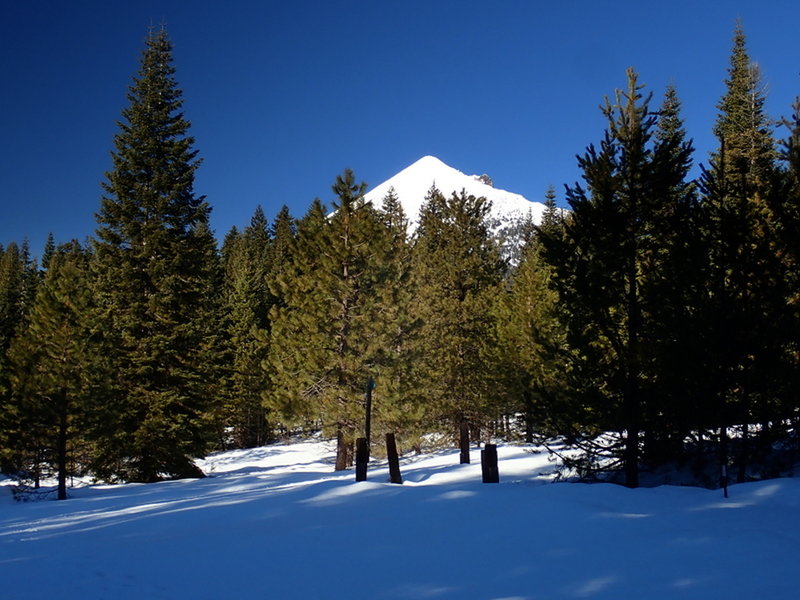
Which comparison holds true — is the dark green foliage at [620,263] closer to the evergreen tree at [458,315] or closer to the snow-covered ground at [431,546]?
the snow-covered ground at [431,546]

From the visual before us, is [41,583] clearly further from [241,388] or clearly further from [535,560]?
[241,388]

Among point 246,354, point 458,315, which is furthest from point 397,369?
point 246,354

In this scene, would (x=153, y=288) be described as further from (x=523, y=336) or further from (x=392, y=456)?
(x=523, y=336)

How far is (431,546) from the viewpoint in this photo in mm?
6309

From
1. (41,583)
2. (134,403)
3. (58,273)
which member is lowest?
(41,583)

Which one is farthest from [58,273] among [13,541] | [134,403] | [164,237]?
[13,541]

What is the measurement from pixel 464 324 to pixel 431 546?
16742 millimetres

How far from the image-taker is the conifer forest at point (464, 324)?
1095 cm

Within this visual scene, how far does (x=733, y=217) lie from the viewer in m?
10.8

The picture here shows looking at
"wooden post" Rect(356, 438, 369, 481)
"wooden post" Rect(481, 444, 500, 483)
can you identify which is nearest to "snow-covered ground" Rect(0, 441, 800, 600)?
"wooden post" Rect(481, 444, 500, 483)

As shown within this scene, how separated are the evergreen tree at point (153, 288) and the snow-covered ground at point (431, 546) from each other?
1066 centimetres

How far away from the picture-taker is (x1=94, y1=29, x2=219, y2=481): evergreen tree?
19969mm

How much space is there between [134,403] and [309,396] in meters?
6.71

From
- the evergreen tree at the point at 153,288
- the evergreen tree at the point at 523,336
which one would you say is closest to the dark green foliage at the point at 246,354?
the evergreen tree at the point at 153,288
